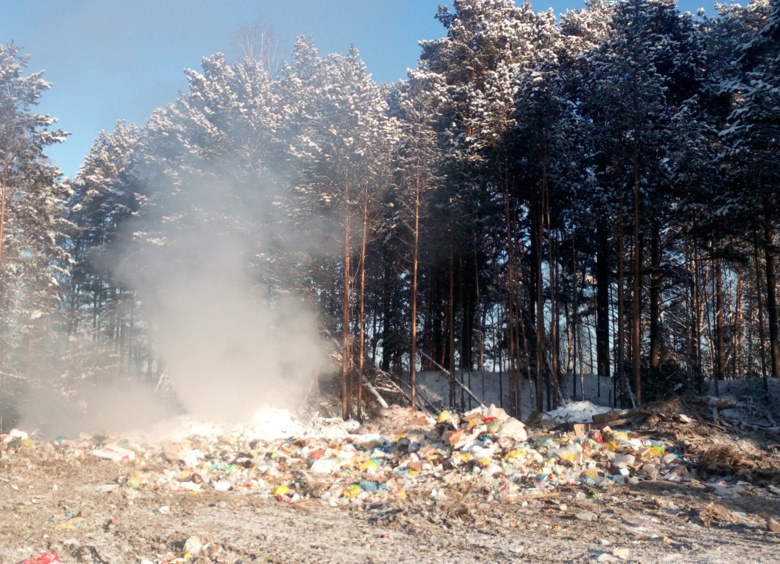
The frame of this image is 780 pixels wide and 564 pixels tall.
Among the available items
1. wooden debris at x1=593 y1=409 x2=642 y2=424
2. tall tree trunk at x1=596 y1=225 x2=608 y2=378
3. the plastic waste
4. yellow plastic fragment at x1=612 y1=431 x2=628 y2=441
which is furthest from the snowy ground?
tall tree trunk at x1=596 y1=225 x2=608 y2=378

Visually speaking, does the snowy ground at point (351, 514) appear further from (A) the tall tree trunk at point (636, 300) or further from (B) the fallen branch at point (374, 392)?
(B) the fallen branch at point (374, 392)

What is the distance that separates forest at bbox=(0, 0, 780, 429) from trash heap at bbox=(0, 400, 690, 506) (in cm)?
529

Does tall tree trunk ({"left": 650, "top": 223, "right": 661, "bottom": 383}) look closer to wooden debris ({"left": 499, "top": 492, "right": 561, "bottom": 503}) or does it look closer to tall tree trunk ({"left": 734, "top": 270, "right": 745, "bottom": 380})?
tall tree trunk ({"left": 734, "top": 270, "right": 745, "bottom": 380})

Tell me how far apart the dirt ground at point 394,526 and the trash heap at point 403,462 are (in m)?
0.31

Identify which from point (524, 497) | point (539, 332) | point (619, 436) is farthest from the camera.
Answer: point (539, 332)

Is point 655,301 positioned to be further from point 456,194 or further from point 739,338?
point 739,338

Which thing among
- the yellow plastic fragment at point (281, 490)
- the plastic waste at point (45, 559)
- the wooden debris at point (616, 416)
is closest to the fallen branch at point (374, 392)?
the wooden debris at point (616, 416)

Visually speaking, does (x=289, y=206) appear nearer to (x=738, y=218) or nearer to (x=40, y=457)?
(x=40, y=457)

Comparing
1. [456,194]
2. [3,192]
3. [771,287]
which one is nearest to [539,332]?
[456,194]

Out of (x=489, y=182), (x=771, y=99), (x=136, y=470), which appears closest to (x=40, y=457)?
(x=136, y=470)

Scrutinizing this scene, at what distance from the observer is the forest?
56.2 ft

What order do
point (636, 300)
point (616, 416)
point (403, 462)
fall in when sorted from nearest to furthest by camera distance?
1. point (403, 462)
2. point (616, 416)
3. point (636, 300)

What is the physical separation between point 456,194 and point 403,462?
10275 mm

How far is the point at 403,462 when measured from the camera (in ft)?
34.9
